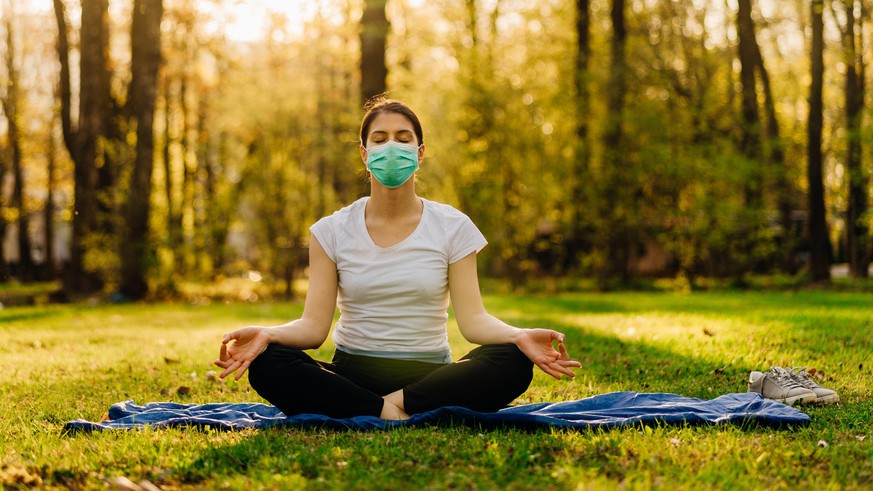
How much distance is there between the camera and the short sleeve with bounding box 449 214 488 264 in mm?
4590

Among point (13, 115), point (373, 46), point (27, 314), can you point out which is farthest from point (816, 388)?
point (13, 115)

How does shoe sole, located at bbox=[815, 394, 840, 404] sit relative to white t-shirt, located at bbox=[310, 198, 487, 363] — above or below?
below

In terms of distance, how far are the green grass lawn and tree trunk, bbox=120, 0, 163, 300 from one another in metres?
6.65

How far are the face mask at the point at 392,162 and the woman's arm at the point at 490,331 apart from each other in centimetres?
54

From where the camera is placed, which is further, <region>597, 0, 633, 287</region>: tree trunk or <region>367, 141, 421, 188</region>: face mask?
<region>597, 0, 633, 287</region>: tree trunk

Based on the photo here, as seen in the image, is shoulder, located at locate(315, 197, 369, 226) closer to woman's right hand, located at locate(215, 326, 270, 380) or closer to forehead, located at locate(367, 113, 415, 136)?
forehead, located at locate(367, 113, 415, 136)

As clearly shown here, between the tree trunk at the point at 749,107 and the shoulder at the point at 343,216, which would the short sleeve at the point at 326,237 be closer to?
the shoulder at the point at 343,216

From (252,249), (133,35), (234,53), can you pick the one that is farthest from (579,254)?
(234,53)

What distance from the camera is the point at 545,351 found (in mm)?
4195

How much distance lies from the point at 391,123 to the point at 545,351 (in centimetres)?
143

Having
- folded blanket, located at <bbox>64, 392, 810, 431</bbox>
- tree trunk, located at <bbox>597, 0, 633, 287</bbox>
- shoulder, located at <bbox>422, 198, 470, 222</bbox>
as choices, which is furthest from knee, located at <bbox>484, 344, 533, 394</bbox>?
tree trunk, located at <bbox>597, 0, 633, 287</bbox>

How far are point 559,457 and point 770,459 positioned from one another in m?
0.85

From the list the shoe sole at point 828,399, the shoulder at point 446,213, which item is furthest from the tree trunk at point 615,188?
the shoulder at point 446,213

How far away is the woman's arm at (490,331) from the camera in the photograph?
4.15 metres
